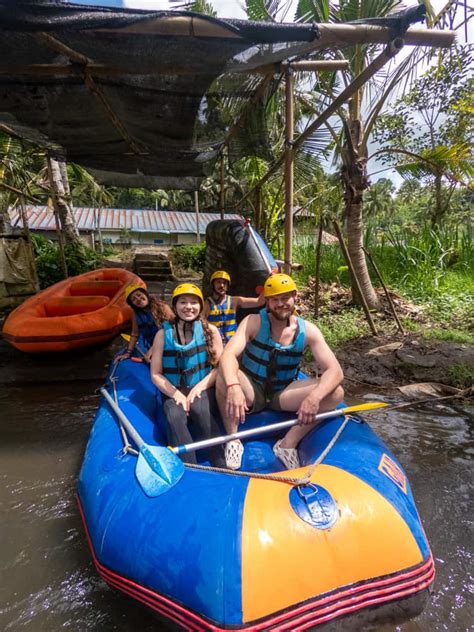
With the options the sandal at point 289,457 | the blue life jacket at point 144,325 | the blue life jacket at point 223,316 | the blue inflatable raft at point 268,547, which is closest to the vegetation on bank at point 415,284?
the blue life jacket at point 223,316

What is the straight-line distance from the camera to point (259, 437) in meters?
2.66

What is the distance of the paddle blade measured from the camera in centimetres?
178

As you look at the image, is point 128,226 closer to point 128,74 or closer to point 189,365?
point 128,74

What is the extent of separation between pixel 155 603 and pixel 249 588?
437 mm

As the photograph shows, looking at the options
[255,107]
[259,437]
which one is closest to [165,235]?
[255,107]

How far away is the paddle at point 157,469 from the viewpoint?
5.85 feet

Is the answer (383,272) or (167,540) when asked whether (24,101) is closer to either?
(167,540)

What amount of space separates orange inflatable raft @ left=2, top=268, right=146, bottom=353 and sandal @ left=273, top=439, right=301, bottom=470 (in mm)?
3131

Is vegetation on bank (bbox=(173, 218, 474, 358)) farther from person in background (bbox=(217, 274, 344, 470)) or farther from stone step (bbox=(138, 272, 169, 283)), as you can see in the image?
stone step (bbox=(138, 272, 169, 283))

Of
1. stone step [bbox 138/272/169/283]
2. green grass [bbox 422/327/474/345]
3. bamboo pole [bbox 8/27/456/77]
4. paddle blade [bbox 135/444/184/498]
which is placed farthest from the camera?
stone step [bbox 138/272/169/283]

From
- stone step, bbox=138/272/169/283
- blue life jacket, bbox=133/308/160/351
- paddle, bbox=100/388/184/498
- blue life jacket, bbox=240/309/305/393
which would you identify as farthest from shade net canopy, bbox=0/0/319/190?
stone step, bbox=138/272/169/283

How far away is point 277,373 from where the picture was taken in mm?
2617

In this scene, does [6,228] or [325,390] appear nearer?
[325,390]

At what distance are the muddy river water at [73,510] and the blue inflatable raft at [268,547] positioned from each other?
37cm
